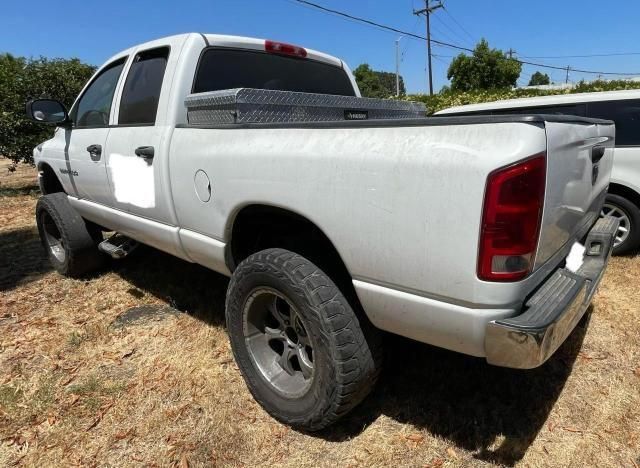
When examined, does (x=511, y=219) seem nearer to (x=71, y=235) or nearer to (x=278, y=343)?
(x=278, y=343)

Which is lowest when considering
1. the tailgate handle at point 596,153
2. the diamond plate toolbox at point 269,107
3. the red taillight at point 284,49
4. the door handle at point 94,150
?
the tailgate handle at point 596,153

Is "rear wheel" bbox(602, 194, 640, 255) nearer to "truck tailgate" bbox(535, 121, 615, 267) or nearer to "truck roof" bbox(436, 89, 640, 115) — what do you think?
"truck roof" bbox(436, 89, 640, 115)

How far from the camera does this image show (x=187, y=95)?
107 inches

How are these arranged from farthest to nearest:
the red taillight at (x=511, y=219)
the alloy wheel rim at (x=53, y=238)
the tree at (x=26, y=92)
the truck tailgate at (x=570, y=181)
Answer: the tree at (x=26, y=92)
the alloy wheel rim at (x=53, y=238)
the truck tailgate at (x=570, y=181)
the red taillight at (x=511, y=219)


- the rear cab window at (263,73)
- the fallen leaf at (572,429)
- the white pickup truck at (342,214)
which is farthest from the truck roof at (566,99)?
the fallen leaf at (572,429)

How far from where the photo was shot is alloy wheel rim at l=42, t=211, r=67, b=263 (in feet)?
14.3

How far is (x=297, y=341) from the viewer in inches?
91.7

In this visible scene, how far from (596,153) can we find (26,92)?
10597 millimetres

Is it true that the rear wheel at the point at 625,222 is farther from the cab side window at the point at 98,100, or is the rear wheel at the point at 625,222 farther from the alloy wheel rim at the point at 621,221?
the cab side window at the point at 98,100

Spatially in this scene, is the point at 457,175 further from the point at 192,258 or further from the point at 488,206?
the point at 192,258

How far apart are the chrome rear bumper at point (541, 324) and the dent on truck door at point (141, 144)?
197cm

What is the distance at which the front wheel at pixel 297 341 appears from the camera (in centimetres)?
193

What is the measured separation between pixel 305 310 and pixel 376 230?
507 millimetres

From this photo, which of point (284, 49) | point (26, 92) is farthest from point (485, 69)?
point (284, 49)
